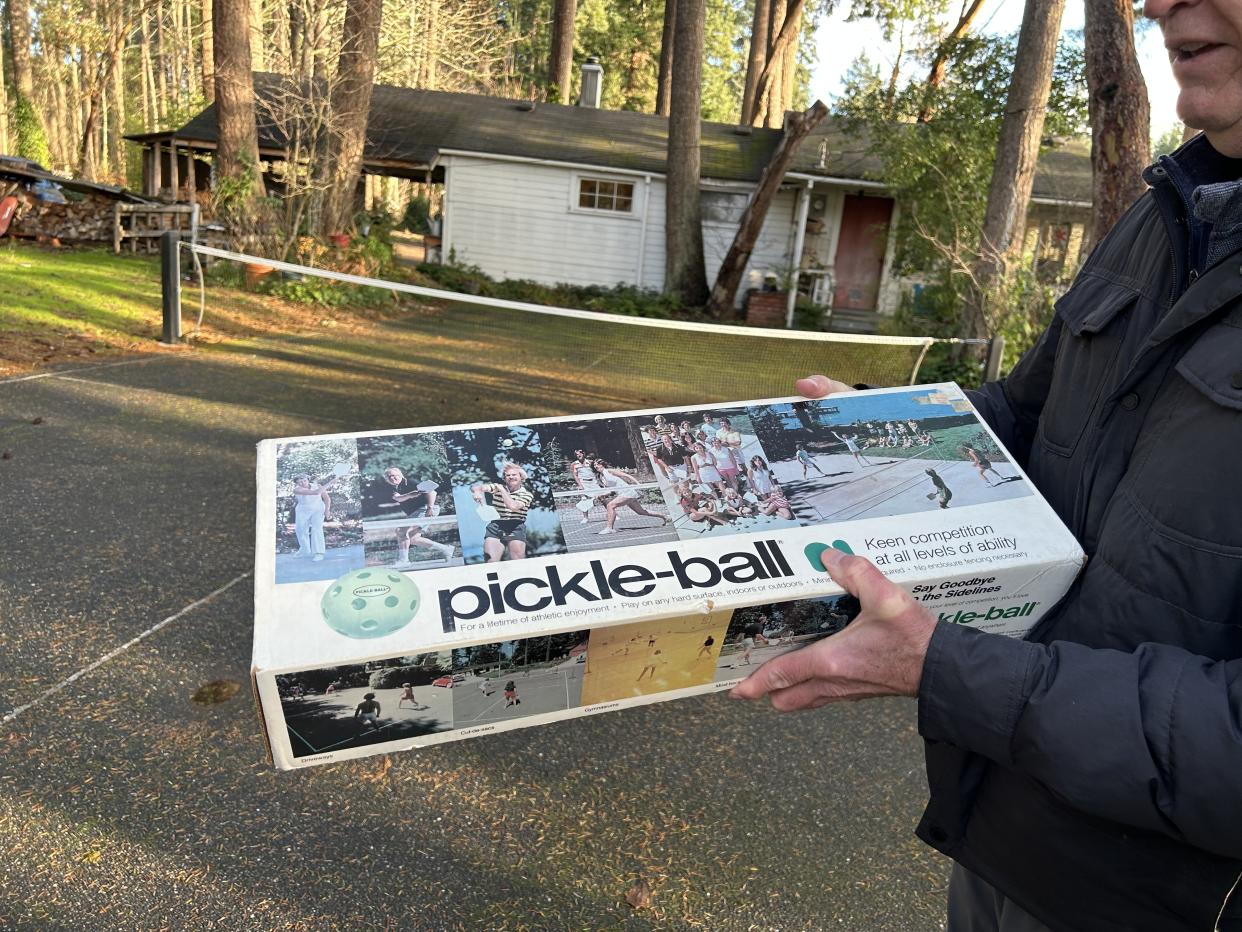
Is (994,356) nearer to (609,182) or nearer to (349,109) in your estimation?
(349,109)

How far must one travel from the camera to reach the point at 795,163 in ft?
63.9

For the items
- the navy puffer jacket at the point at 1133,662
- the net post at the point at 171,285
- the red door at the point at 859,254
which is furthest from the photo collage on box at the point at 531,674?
the red door at the point at 859,254

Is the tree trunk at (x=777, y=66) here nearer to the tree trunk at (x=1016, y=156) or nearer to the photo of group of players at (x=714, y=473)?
the tree trunk at (x=1016, y=156)

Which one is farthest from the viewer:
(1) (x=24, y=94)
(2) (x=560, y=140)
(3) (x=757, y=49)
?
(3) (x=757, y=49)

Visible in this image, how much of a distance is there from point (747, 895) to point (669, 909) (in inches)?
9.4

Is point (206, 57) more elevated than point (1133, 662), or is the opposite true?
point (206, 57)

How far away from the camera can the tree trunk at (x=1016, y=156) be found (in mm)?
10000

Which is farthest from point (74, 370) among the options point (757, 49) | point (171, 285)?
point (757, 49)

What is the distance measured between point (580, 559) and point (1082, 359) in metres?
0.85

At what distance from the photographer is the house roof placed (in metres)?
19.5

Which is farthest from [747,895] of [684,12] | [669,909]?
[684,12]

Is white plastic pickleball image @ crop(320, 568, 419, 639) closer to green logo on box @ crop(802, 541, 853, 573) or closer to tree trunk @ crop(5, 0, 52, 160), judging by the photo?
green logo on box @ crop(802, 541, 853, 573)

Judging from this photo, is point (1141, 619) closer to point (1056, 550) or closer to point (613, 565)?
point (1056, 550)

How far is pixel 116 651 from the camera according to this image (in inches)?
140
